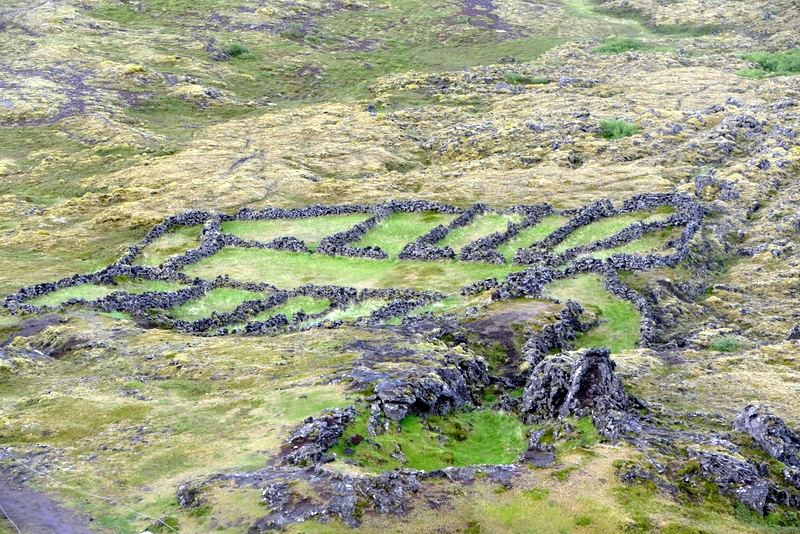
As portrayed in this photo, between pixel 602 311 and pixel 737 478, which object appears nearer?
pixel 737 478

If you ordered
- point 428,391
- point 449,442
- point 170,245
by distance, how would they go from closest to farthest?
point 449,442, point 428,391, point 170,245

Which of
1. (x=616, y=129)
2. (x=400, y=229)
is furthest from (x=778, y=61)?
(x=400, y=229)

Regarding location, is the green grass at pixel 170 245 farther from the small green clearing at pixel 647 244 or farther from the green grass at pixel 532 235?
the small green clearing at pixel 647 244

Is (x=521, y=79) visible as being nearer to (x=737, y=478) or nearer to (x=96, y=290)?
(x=96, y=290)

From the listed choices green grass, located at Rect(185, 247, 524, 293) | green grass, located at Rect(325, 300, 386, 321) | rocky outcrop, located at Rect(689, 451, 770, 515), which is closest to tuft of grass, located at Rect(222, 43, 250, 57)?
green grass, located at Rect(185, 247, 524, 293)

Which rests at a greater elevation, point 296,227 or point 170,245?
point 296,227

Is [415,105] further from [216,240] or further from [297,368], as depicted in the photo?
[297,368]

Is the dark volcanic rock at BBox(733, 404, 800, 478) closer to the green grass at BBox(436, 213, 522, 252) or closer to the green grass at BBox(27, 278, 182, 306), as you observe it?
the green grass at BBox(436, 213, 522, 252)
